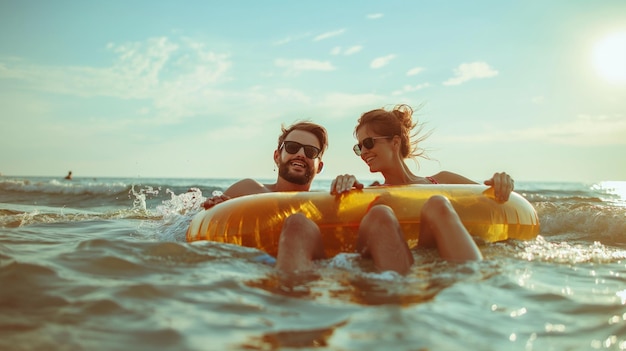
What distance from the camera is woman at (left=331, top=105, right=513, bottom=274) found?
2.71m

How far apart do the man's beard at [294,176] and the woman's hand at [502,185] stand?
5.50ft

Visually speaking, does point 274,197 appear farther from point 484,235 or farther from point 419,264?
point 484,235

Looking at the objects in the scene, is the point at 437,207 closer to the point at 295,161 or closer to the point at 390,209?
the point at 390,209

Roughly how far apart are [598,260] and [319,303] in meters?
2.30

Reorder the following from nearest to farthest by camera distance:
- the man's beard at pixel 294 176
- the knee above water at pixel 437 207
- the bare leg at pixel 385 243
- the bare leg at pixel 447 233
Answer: the bare leg at pixel 385 243
the bare leg at pixel 447 233
the knee above water at pixel 437 207
the man's beard at pixel 294 176

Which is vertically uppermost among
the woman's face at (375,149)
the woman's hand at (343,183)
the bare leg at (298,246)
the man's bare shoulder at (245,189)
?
the woman's face at (375,149)

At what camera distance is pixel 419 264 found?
9.25ft

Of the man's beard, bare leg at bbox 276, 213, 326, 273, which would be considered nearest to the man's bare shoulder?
the man's beard

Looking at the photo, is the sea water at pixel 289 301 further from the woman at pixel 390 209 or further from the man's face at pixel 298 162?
the man's face at pixel 298 162

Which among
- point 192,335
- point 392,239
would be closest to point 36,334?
point 192,335

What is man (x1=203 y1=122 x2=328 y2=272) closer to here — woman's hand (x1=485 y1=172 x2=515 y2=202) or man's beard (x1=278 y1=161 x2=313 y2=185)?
man's beard (x1=278 y1=161 x2=313 y2=185)

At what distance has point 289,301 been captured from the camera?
83.7 inches

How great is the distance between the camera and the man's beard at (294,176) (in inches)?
187

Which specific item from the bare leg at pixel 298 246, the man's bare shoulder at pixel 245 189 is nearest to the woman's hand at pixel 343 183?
the bare leg at pixel 298 246
